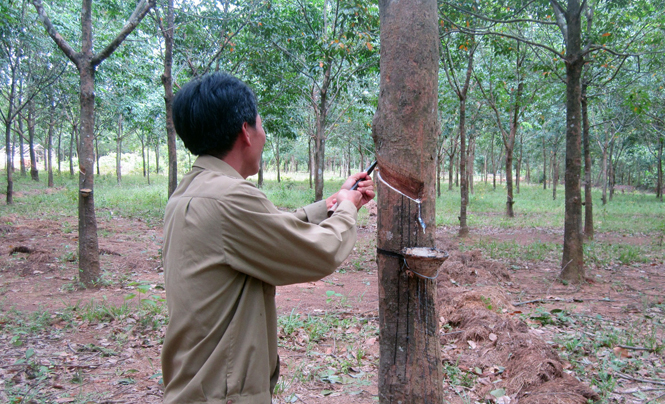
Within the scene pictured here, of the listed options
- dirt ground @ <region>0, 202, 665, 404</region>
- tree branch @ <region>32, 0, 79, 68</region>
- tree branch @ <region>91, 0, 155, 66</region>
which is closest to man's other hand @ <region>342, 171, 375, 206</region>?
dirt ground @ <region>0, 202, 665, 404</region>

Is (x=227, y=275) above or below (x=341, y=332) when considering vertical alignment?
above

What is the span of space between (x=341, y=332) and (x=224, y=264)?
295 cm

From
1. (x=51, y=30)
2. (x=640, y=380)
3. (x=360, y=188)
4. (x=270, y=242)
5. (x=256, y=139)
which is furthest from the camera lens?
(x=51, y=30)

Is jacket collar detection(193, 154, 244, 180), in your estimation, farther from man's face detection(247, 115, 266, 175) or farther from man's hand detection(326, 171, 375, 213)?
man's hand detection(326, 171, 375, 213)

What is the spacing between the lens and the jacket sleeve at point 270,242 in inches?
46.5

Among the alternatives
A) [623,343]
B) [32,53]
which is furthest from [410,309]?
[32,53]

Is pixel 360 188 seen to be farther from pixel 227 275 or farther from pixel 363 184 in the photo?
pixel 227 275

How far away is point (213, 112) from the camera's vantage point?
1310 millimetres

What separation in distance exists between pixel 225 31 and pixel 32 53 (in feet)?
27.3

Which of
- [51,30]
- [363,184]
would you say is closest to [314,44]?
[51,30]

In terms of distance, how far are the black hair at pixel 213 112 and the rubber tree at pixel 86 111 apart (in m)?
4.17

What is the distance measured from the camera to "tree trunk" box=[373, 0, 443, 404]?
1660 millimetres

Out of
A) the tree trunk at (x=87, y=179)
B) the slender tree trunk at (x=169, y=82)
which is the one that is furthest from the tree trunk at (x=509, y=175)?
the tree trunk at (x=87, y=179)

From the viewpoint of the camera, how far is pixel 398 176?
1693mm
